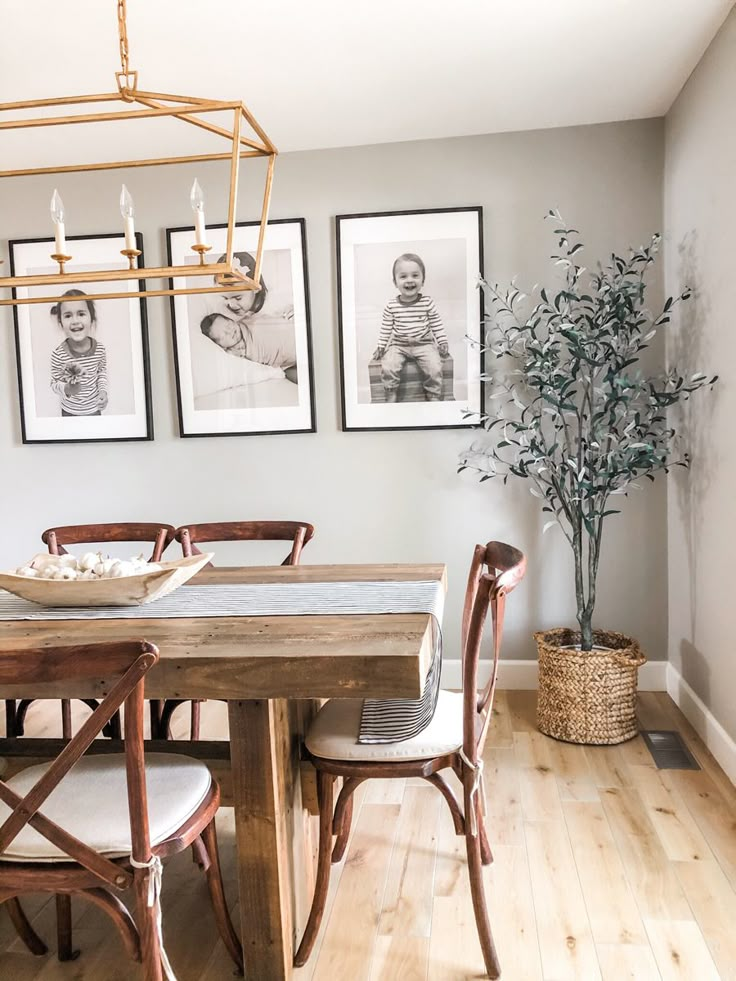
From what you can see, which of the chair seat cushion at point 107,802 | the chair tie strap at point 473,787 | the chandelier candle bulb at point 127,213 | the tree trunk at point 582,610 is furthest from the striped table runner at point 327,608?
the tree trunk at point 582,610

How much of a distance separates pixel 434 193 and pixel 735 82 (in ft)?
4.47

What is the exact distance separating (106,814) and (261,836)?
36 centimetres

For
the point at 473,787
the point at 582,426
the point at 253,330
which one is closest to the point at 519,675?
the point at 582,426

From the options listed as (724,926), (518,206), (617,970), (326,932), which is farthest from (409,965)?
(518,206)

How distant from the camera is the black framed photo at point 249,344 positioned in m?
3.72

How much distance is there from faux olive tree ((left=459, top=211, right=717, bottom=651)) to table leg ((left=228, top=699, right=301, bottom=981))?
1.75m

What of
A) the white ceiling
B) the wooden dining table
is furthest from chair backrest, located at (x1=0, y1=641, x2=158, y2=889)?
the white ceiling

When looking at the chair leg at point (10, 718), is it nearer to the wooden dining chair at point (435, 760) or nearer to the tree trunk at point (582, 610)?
the wooden dining chair at point (435, 760)

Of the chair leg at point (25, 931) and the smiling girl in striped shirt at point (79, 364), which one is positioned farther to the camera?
the smiling girl in striped shirt at point (79, 364)

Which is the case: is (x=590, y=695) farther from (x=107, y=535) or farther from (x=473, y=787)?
(x=107, y=535)

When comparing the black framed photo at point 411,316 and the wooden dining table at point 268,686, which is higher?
the black framed photo at point 411,316

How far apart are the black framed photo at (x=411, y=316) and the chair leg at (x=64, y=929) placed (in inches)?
91.0

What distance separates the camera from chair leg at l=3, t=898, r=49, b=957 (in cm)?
192

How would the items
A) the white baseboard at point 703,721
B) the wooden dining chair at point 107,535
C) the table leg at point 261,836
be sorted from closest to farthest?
the table leg at point 261,836 → the white baseboard at point 703,721 → the wooden dining chair at point 107,535
